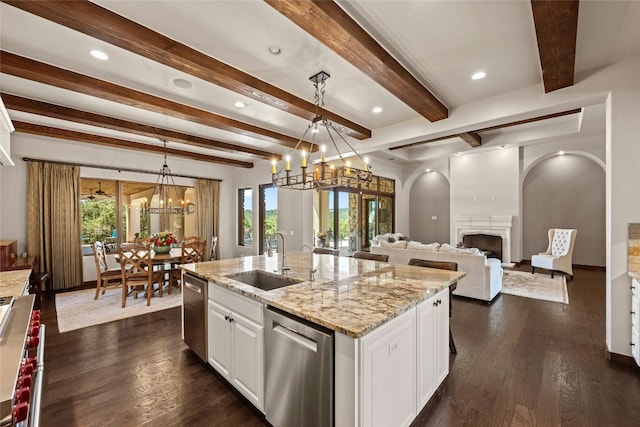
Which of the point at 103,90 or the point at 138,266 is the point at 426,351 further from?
the point at 138,266

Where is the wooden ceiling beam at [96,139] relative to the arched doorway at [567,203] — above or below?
above

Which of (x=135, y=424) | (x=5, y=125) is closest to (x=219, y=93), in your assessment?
(x=5, y=125)

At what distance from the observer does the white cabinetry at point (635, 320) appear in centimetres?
242

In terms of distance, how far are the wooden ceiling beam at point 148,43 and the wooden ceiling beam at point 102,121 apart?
30.8 inches

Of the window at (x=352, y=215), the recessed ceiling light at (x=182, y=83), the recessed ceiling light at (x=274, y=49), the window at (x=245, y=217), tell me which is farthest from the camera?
the window at (x=245, y=217)

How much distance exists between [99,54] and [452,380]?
14.1 ft

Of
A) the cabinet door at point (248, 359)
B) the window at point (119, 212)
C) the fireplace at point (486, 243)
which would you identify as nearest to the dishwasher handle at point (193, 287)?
the cabinet door at point (248, 359)

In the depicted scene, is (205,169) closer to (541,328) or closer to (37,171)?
(37,171)

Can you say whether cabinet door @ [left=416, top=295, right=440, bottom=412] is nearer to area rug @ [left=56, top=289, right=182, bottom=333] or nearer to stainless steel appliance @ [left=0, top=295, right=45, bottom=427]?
stainless steel appliance @ [left=0, top=295, right=45, bottom=427]

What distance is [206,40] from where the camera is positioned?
2.34 meters

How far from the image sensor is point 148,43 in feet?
7.15

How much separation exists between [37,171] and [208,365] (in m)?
5.39

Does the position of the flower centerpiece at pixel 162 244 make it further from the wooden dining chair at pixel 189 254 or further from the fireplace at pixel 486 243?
the fireplace at pixel 486 243

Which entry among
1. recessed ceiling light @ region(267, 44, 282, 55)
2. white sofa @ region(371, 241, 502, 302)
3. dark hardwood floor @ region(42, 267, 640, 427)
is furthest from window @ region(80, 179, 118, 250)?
white sofa @ region(371, 241, 502, 302)
